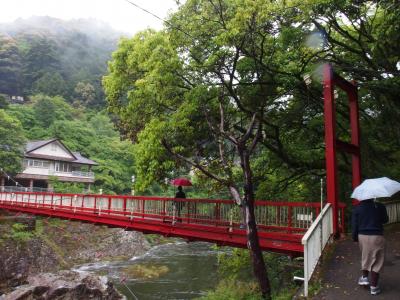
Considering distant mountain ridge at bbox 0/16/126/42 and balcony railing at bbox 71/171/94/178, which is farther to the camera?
distant mountain ridge at bbox 0/16/126/42

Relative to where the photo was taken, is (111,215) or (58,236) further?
(58,236)

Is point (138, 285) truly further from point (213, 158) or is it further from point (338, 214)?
point (338, 214)

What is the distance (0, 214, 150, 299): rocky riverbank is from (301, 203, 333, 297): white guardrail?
1624cm

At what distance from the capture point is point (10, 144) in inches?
1522

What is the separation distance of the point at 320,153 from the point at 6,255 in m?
18.0

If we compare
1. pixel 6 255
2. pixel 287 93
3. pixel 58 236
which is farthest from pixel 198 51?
pixel 58 236

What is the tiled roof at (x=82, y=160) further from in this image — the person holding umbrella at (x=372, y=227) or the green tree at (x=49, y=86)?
the person holding umbrella at (x=372, y=227)

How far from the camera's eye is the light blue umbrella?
6.60 meters

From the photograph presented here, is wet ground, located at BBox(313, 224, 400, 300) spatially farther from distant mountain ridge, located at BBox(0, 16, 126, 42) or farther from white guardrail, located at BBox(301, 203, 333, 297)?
distant mountain ridge, located at BBox(0, 16, 126, 42)

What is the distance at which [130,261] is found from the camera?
29.6m

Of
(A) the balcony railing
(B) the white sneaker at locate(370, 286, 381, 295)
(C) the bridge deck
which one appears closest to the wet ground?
(B) the white sneaker at locate(370, 286, 381, 295)

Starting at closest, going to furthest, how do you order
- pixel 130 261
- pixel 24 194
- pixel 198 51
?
1. pixel 198 51
2. pixel 24 194
3. pixel 130 261

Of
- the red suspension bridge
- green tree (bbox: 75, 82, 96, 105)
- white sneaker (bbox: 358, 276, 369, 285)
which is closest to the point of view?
white sneaker (bbox: 358, 276, 369, 285)

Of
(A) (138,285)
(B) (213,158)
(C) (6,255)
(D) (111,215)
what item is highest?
(B) (213,158)
